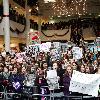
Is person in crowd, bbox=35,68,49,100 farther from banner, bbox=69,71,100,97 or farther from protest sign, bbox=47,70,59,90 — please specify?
banner, bbox=69,71,100,97

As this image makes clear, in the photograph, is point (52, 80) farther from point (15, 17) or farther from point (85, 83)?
point (15, 17)

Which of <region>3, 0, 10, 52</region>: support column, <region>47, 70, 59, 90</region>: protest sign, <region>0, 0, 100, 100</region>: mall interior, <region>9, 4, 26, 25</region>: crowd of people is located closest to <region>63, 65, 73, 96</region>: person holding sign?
<region>0, 0, 100, 100</region>: mall interior

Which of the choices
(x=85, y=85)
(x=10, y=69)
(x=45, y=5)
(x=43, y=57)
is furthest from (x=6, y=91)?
(x=45, y=5)

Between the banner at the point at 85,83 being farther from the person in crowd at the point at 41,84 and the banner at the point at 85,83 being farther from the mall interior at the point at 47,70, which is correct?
the person in crowd at the point at 41,84

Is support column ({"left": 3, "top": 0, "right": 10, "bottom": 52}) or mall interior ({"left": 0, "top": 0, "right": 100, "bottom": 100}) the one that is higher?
support column ({"left": 3, "top": 0, "right": 10, "bottom": 52})

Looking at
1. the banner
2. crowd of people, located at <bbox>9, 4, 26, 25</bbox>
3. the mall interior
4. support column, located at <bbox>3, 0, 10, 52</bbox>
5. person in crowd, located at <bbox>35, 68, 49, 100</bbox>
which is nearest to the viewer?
the banner

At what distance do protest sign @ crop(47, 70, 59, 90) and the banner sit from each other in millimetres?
500

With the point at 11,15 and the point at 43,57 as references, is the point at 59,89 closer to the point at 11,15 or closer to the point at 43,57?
the point at 43,57

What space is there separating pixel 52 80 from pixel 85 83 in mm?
1116

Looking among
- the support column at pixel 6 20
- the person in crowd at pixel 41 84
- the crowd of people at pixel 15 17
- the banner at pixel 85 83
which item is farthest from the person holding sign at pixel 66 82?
the crowd of people at pixel 15 17

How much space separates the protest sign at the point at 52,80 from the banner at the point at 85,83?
50 centimetres

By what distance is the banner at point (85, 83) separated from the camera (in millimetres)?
A: 11125

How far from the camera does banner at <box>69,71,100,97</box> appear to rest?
11125 millimetres

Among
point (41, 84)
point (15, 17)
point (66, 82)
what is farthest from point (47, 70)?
point (15, 17)
